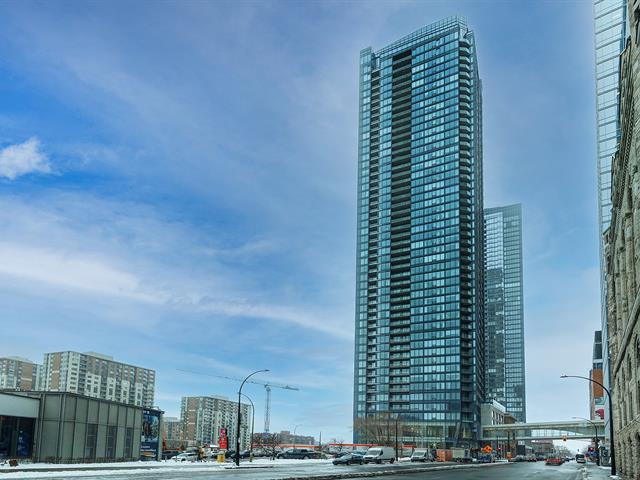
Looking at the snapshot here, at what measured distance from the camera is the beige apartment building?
37125 mm

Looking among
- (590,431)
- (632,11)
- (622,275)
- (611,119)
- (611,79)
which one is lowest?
(590,431)

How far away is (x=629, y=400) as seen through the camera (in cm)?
4909

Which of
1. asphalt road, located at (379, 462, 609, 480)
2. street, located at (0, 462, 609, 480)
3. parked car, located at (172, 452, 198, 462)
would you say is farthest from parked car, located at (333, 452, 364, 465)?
parked car, located at (172, 452, 198, 462)

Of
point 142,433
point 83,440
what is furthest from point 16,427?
point 142,433

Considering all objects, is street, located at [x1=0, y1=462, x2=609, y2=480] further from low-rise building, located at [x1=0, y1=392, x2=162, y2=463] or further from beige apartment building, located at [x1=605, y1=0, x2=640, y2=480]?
beige apartment building, located at [x1=605, y1=0, x2=640, y2=480]

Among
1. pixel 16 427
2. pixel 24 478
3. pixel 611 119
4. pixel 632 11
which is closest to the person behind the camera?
pixel 24 478

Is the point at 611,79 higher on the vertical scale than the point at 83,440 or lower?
higher

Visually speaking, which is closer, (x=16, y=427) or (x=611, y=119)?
(x=16, y=427)

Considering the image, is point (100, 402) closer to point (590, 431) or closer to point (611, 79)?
point (611, 79)

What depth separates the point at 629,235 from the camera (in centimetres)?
4534

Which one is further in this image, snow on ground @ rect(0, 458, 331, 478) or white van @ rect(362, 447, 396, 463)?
white van @ rect(362, 447, 396, 463)

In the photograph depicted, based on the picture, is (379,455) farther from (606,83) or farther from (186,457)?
(606,83)

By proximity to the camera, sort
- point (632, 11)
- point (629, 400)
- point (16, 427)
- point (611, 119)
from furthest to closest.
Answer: point (611, 119), point (16, 427), point (629, 400), point (632, 11)

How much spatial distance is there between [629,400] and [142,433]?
49359 mm
